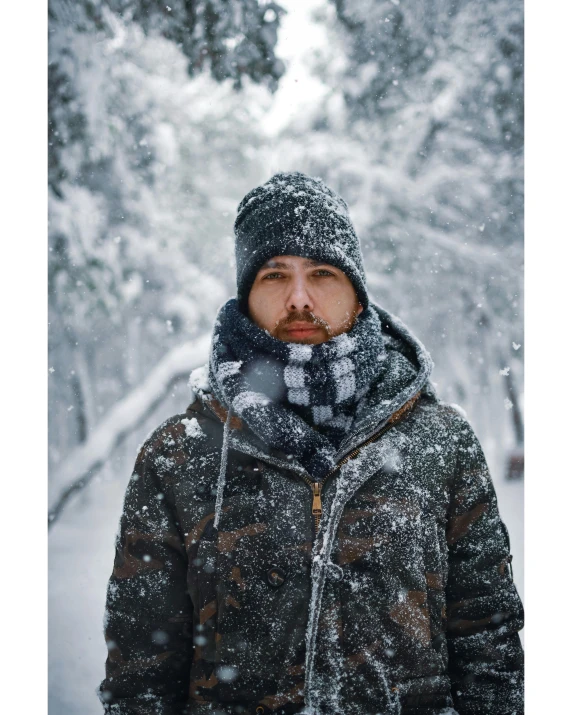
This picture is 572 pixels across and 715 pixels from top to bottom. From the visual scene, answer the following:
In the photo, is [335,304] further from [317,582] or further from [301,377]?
[317,582]

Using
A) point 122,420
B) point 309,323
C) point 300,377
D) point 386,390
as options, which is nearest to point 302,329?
point 309,323

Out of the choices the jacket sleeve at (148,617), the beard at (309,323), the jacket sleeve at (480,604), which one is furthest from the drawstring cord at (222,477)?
the jacket sleeve at (480,604)

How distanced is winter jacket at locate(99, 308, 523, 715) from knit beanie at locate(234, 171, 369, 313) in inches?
14.3

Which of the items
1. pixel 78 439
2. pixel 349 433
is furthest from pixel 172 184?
pixel 349 433

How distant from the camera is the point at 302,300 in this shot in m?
1.42

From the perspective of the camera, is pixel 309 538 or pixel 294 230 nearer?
pixel 309 538

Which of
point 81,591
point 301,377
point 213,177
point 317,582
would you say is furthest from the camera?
point 213,177

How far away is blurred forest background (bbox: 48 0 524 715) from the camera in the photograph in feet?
5.59

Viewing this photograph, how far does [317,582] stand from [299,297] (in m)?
0.64

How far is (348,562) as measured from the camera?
4.21ft

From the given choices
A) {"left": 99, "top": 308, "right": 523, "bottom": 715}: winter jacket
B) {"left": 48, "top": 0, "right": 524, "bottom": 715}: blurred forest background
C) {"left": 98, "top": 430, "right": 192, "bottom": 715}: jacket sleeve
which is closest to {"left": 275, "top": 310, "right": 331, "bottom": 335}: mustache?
{"left": 99, "top": 308, "right": 523, "bottom": 715}: winter jacket

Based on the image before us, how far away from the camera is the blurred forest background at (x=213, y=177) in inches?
67.1
